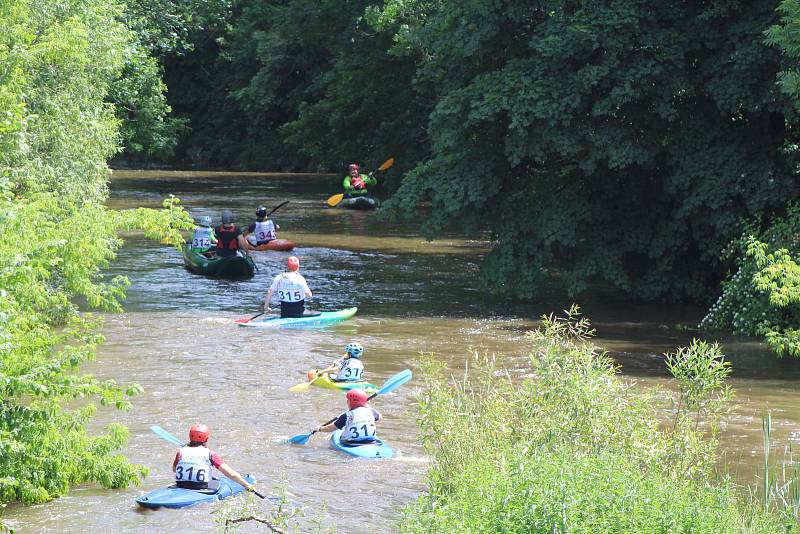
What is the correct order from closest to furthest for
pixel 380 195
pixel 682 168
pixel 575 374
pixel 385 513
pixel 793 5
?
1. pixel 575 374
2. pixel 385 513
3. pixel 793 5
4. pixel 682 168
5. pixel 380 195

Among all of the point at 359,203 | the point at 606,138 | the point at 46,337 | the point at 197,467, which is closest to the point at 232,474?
the point at 197,467

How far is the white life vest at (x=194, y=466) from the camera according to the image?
1130 cm

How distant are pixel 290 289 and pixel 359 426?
23.3 ft

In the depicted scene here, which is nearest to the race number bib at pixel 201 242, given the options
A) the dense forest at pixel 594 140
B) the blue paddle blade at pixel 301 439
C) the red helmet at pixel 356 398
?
the dense forest at pixel 594 140

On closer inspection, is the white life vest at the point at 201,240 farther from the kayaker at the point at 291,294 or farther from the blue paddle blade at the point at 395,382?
the blue paddle blade at the point at 395,382

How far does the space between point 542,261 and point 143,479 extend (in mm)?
10058

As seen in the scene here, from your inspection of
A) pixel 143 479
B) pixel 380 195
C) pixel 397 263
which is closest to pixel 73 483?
pixel 143 479

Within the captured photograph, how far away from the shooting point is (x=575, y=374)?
31.8 feet

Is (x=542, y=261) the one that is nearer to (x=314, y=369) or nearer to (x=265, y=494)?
(x=314, y=369)

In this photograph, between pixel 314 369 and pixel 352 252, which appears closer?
pixel 314 369

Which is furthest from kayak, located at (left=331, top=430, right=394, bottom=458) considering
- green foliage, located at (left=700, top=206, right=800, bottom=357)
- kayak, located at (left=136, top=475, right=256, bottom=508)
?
green foliage, located at (left=700, top=206, right=800, bottom=357)

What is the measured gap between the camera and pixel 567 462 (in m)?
8.38

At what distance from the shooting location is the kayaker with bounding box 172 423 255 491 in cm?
1130

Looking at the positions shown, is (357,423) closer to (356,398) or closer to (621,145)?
(356,398)
